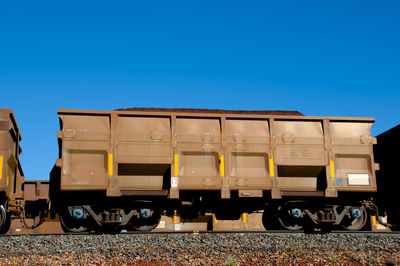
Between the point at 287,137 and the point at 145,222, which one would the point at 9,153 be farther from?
the point at 287,137

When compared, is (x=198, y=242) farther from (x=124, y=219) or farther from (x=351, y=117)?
(x=351, y=117)

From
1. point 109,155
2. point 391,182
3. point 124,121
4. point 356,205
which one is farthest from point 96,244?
point 391,182

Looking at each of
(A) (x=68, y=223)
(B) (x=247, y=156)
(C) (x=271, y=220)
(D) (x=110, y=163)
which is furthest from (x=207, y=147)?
(A) (x=68, y=223)

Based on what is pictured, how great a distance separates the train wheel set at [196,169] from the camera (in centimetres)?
975

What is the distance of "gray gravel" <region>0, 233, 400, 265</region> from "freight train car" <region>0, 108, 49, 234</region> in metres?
2.05

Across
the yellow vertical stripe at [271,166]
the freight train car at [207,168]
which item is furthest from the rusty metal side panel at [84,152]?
the yellow vertical stripe at [271,166]

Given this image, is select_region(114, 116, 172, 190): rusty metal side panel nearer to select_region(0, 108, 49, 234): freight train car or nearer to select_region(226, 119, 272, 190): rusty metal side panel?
select_region(226, 119, 272, 190): rusty metal side panel

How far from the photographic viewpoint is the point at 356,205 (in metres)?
10.8

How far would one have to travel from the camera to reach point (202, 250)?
7.24 metres

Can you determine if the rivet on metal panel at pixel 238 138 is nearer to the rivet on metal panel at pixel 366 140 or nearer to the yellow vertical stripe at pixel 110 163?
the yellow vertical stripe at pixel 110 163

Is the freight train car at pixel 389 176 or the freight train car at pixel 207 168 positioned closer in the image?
the freight train car at pixel 207 168

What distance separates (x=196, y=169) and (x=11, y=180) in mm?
4769

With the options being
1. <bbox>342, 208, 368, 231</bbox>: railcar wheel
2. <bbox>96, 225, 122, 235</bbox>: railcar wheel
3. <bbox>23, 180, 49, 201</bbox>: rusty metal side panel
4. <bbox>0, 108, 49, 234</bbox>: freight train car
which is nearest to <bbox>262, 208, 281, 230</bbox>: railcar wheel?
<bbox>342, 208, 368, 231</bbox>: railcar wheel

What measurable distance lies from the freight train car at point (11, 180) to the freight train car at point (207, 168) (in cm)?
94
